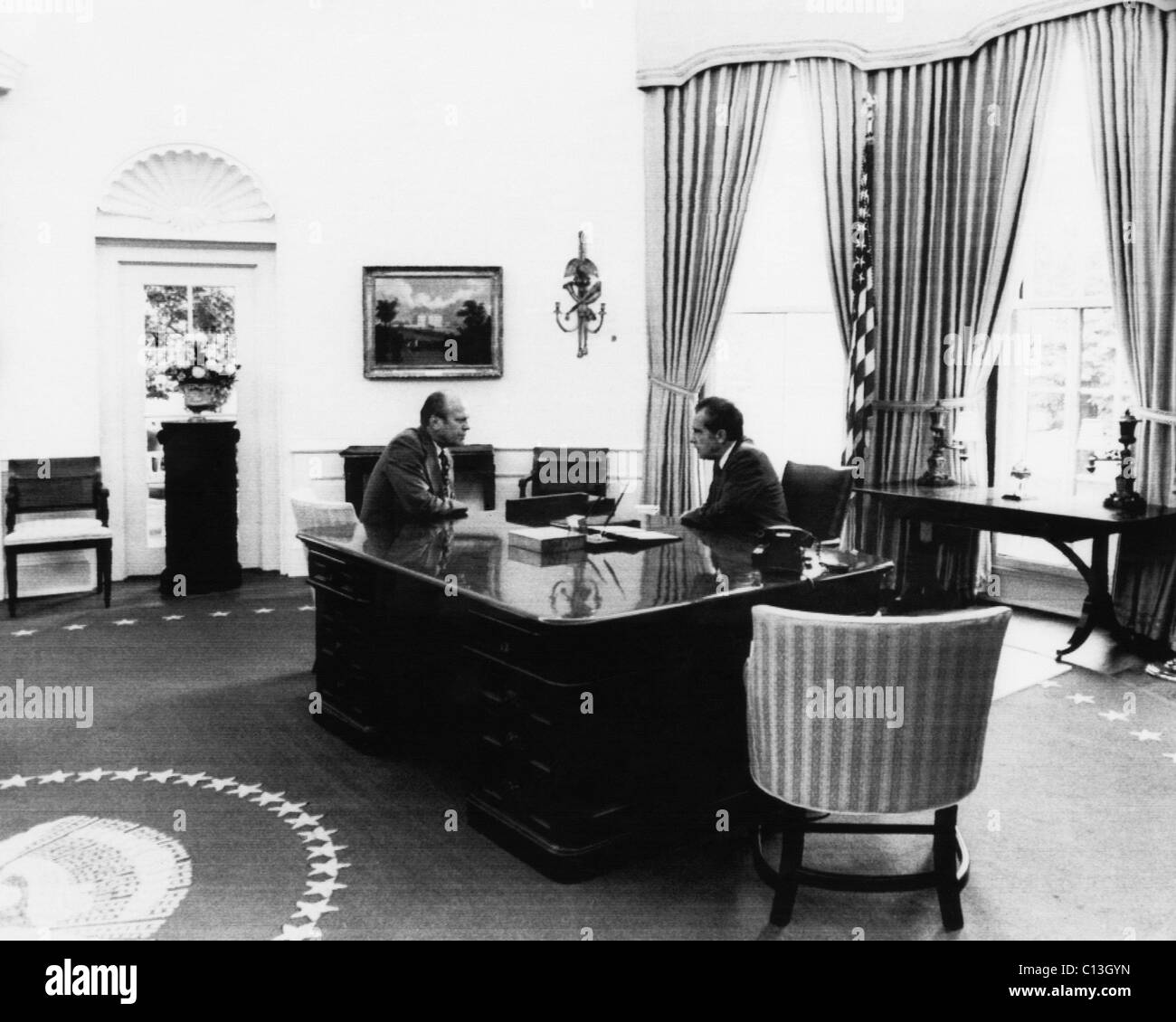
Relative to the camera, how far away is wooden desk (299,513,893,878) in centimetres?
314

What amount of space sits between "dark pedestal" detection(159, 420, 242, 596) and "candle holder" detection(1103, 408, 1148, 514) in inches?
211

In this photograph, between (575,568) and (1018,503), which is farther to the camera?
(1018,503)

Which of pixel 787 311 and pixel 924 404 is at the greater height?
pixel 787 311

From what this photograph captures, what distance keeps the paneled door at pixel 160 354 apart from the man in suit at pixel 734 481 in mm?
4150

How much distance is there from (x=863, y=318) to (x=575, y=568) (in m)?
3.87

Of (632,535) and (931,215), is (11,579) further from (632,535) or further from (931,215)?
(931,215)

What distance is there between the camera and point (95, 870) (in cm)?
323

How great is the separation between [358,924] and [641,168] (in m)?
6.07

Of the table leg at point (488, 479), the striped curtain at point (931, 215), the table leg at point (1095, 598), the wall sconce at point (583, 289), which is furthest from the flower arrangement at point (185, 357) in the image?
the table leg at point (1095, 598)

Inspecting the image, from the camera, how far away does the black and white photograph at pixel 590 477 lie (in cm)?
304

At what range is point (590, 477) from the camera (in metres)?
7.72

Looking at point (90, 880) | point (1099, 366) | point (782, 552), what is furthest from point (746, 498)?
point (1099, 366)
